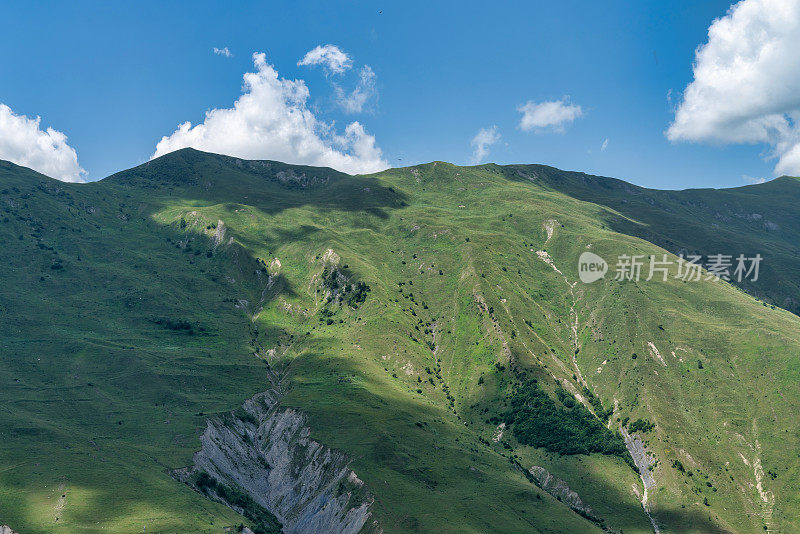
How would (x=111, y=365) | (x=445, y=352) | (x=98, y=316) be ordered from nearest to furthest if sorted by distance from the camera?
(x=111, y=365) < (x=98, y=316) < (x=445, y=352)

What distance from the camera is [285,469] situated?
114m

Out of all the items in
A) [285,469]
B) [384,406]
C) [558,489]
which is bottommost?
[558,489]

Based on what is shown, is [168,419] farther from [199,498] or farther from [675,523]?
[675,523]

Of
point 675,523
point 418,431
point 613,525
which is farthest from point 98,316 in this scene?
point 675,523

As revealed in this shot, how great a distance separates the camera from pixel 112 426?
106750mm

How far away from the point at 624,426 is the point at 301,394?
338 feet

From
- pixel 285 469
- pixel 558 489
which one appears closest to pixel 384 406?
pixel 285 469

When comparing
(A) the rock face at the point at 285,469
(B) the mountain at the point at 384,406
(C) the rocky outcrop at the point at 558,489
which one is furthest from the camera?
(C) the rocky outcrop at the point at 558,489

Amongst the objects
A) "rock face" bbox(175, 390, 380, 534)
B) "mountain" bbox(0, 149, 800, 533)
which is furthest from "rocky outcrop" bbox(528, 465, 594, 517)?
"rock face" bbox(175, 390, 380, 534)

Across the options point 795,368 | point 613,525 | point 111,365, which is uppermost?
point 795,368

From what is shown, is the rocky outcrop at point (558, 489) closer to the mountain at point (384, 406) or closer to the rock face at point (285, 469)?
the mountain at point (384, 406)

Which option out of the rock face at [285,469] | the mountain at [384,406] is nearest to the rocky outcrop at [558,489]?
the mountain at [384,406]

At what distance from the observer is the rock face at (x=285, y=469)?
91.4 meters

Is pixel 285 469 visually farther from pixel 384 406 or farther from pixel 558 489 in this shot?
pixel 558 489
